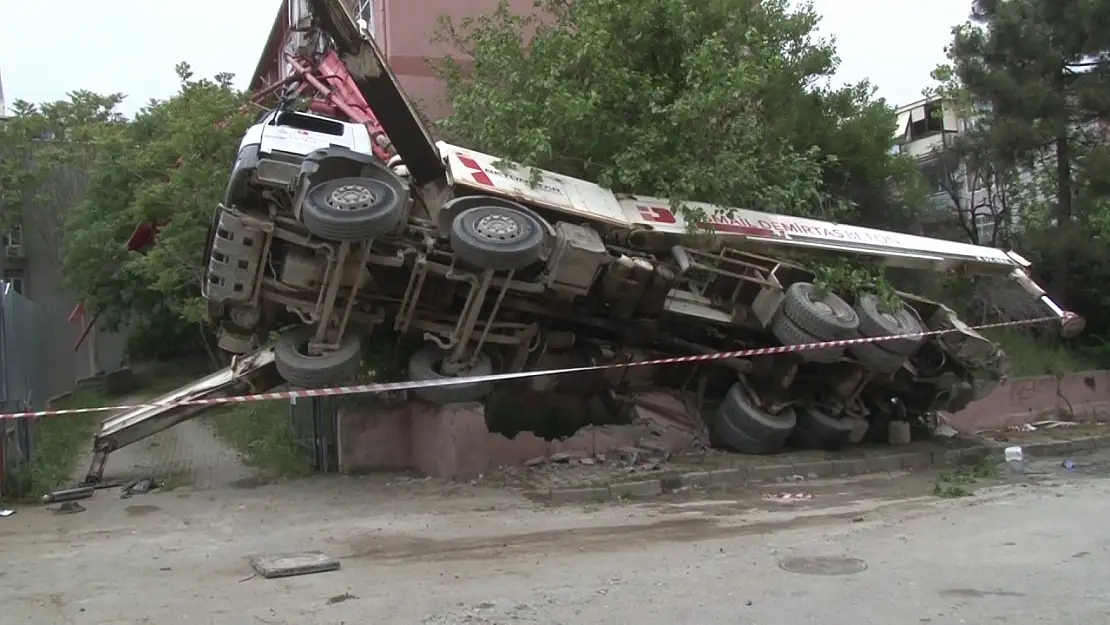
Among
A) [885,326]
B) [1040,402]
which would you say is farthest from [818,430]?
[1040,402]

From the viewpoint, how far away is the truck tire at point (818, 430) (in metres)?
12.7

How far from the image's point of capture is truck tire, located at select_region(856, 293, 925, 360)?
39.0 ft

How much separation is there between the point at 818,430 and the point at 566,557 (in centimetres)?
650

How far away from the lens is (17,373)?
12070mm

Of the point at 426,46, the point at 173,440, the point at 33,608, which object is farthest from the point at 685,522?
the point at 426,46

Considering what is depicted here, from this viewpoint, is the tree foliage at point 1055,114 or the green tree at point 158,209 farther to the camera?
the tree foliage at point 1055,114

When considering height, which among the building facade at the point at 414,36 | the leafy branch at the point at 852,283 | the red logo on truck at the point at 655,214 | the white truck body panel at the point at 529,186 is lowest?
the leafy branch at the point at 852,283

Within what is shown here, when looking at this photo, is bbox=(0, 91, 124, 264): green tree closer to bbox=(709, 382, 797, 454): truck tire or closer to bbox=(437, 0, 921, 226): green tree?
bbox=(437, 0, 921, 226): green tree

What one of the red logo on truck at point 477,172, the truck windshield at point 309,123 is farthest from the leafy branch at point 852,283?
the truck windshield at point 309,123

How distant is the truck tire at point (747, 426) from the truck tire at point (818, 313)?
1282 mm

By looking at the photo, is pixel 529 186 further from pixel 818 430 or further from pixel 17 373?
pixel 17 373

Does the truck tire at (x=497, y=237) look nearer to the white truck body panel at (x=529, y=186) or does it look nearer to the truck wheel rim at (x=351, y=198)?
the white truck body panel at (x=529, y=186)

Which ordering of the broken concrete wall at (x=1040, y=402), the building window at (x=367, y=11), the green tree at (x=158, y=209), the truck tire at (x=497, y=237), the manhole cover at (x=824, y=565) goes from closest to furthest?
the manhole cover at (x=824, y=565) < the truck tire at (x=497, y=237) < the broken concrete wall at (x=1040, y=402) < the green tree at (x=158, y=209) < the building window at (x=367, y=11)

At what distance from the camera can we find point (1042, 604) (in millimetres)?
5422
